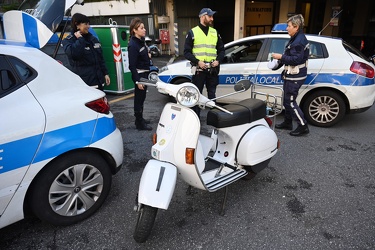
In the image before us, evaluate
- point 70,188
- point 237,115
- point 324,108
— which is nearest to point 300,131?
point 324,108

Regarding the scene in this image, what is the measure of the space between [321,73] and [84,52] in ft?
→ 12.3

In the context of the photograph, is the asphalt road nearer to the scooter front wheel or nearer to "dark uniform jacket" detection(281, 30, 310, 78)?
the scooter front wheel

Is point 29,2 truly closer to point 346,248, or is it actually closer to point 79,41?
point 79,41

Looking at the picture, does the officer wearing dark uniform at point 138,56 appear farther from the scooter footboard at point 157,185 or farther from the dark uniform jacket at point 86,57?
the scooter footboard at point 157,185

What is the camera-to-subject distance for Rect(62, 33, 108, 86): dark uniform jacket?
154 inches

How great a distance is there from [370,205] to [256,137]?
4.28 ft

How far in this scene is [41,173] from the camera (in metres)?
2.20

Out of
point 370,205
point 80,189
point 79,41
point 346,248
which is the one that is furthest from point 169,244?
point 79,41

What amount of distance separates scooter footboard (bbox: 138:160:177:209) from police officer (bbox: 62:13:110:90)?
257cm

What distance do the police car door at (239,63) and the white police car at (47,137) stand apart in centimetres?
303

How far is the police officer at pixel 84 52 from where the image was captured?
393 cm

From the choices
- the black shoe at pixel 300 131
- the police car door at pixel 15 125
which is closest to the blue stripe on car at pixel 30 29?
the police car door at pixel 15 125

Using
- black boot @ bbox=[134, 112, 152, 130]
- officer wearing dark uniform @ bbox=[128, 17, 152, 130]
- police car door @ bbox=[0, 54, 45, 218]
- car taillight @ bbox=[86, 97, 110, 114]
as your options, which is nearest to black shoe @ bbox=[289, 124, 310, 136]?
black boot @ bbox=[134, 112, 152, 130]

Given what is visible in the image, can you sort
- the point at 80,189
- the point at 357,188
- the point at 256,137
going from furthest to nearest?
1. the point at 357,188
2. the point at 256,137
3. the point at 80,189
